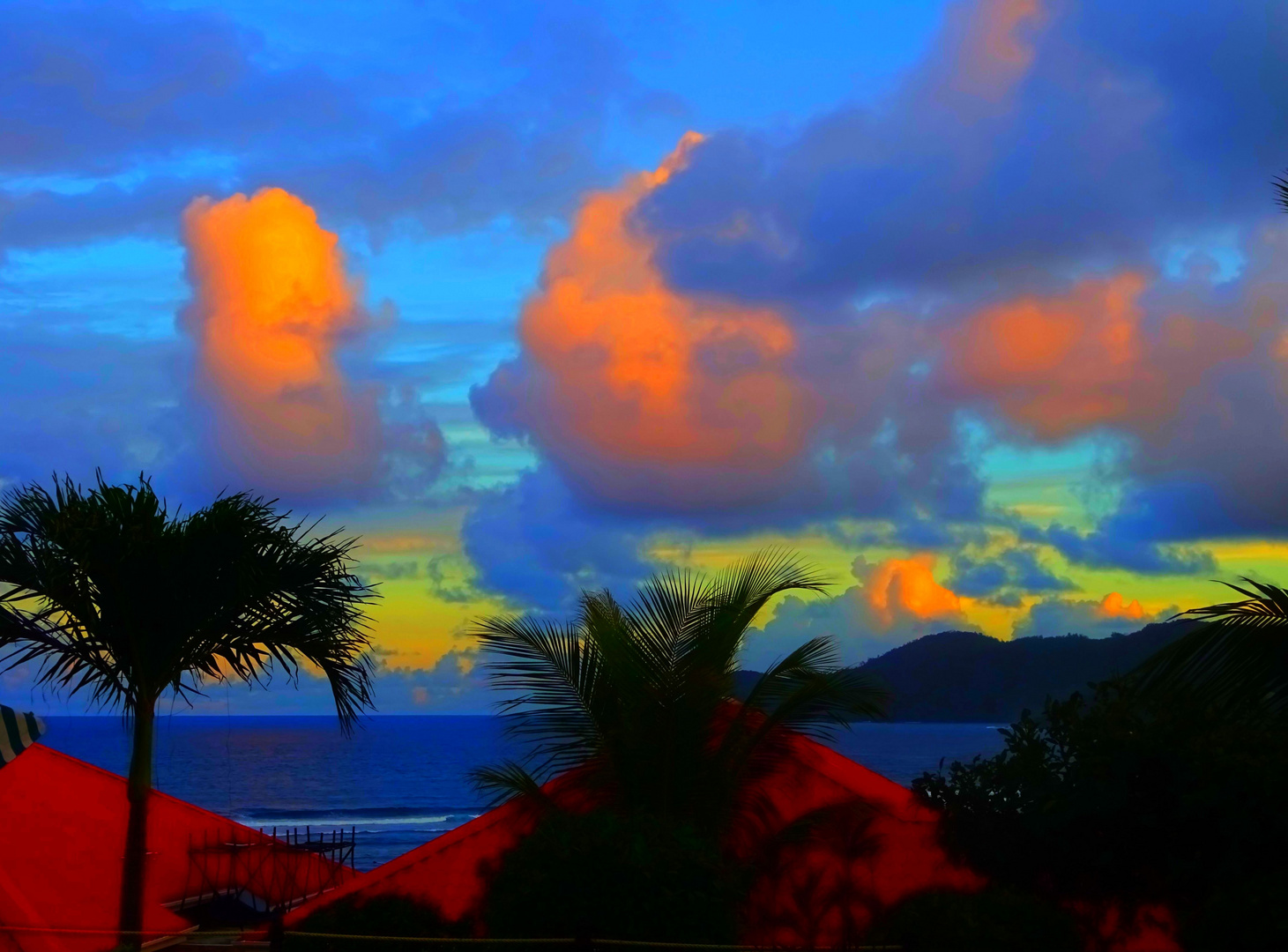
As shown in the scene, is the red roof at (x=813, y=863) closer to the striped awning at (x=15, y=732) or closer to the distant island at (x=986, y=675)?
the striped awning at (x=15, y=732)

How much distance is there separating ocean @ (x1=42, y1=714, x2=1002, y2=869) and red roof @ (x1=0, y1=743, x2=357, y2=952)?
2083 millimetres

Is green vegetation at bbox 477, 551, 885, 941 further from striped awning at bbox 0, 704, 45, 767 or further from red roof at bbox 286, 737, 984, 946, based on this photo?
striped awning at bbox 0, 704, 45, 767

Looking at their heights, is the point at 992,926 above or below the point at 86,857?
below

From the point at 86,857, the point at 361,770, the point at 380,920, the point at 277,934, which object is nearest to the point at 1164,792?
the point at 277,934

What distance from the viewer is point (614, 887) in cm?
833

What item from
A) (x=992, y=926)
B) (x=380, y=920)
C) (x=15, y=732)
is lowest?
(x=380, y=920)

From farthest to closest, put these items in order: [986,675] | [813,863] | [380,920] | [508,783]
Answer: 1. [986,675]
2. [813,863]
3. [380,920]
4. [508,783]

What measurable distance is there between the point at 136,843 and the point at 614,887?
4.00 meters

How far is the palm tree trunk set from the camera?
996 centimetres

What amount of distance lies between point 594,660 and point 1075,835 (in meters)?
4.27

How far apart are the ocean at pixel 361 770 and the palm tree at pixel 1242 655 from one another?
848 cm

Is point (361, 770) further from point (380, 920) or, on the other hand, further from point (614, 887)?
point (614, 887)

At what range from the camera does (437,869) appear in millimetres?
12031

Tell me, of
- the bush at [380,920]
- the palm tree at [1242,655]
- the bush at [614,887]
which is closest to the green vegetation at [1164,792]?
the palm tree at [1242,655]
